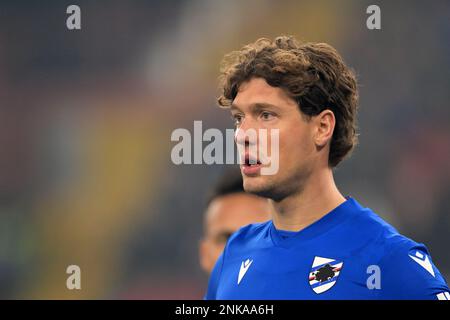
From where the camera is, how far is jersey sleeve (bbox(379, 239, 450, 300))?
2652 millimetres

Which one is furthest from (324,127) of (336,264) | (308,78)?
(336,264)

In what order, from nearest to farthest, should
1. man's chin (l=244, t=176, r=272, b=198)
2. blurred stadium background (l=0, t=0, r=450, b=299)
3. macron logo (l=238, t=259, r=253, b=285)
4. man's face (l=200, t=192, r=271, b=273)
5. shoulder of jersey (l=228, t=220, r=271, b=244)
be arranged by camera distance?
1. man's chin (l=244, t=176, r=272, b=198)
2. macron logo (l=238, t=259, r=253, b=285)
3. shoulder of jersey (l=228, t=220, r=271, b=244)
4. man's face (l=200, t=192, r=271, b=273)
5. blurred stadium background (l=0, t=0, r=450, b=299)

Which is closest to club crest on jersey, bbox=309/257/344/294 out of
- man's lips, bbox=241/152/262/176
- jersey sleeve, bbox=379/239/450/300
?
jersey sleeve, bbox=379/239/450/300

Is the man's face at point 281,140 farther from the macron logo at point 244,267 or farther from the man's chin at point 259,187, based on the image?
the macron logo at point 244,267

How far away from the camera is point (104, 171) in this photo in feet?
28.9

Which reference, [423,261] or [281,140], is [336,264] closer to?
[423,261]

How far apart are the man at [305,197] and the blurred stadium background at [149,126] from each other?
16.3ft

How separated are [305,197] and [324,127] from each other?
0.34m

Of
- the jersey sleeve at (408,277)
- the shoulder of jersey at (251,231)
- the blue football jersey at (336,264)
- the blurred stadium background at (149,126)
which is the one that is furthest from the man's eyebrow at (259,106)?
the blurred stadium background at (149,126)

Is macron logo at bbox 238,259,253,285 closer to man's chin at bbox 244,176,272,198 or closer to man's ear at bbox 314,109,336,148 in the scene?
man's chin at bbox 244,176,272,198

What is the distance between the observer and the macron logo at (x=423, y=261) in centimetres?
273

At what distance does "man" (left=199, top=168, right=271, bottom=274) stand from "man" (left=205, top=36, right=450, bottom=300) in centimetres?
203
